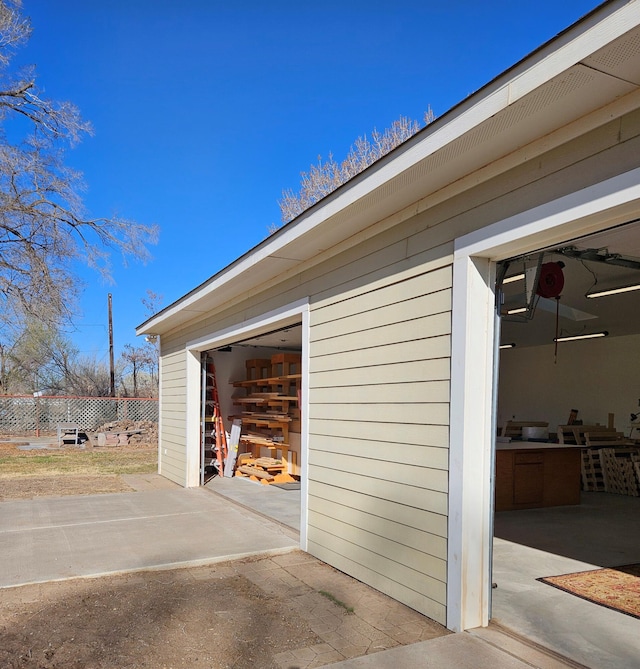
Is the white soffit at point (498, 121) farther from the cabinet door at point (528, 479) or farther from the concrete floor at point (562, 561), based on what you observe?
the cabinet door at point (528, 479)

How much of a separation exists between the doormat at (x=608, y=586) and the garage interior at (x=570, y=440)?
0.31ft

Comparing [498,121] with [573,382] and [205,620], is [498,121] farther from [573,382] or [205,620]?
[573,382]

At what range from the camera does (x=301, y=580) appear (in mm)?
4207

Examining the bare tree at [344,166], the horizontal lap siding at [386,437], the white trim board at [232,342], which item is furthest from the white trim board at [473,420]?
the bare tree at [344,166]

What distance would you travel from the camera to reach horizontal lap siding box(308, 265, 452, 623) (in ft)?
11.2

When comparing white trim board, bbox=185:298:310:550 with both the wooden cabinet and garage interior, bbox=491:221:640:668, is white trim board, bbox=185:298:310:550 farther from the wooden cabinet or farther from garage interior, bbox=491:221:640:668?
the wooden cabinet

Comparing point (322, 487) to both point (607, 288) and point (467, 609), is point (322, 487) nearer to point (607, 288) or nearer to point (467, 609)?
point (467, 609)

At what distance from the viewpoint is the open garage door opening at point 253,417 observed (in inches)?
362

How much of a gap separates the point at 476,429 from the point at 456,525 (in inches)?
22.1

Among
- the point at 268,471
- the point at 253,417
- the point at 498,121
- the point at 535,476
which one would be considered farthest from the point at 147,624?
the point at 253,417

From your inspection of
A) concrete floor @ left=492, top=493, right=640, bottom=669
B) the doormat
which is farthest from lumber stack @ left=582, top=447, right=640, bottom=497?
the doormat

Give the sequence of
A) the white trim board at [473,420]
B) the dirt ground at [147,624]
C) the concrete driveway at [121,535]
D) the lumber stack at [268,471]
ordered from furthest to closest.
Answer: the lumber stack at [268,471] → the concrete driveway at [121,535] → the white trim board at [473,420] → the dirt ground at [147,624]

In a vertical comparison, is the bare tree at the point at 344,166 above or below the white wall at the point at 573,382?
above

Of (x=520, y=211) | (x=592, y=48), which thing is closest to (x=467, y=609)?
(x=520, y=211)
